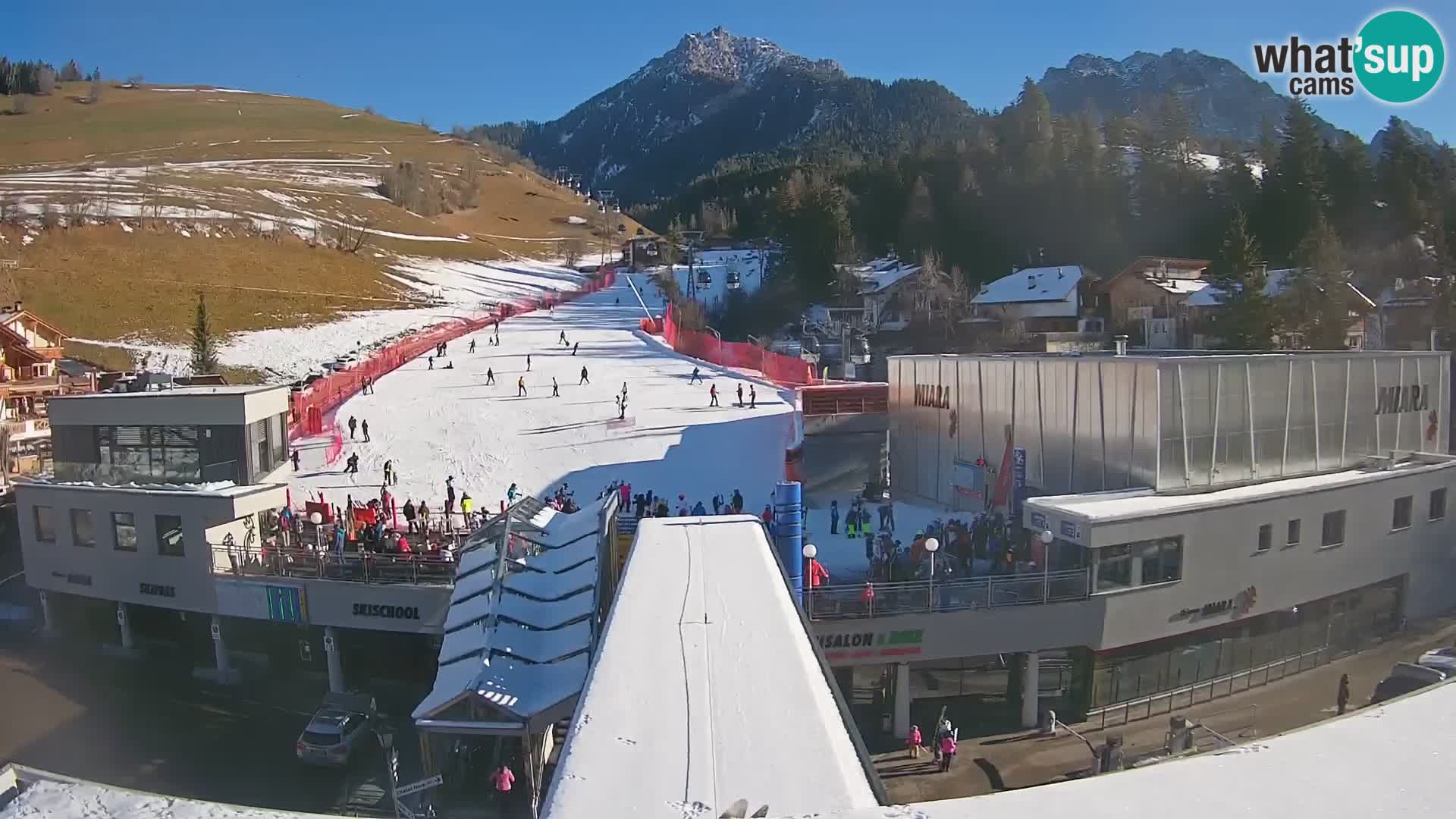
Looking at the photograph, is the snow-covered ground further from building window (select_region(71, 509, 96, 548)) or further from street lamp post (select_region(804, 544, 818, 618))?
street lamp post (select_region(804, 544, 818, 618))

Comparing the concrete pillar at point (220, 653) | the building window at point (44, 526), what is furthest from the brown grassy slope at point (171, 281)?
the concrete pillar at point (220, 653)

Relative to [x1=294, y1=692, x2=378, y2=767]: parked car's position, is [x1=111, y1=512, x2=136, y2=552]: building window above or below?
above

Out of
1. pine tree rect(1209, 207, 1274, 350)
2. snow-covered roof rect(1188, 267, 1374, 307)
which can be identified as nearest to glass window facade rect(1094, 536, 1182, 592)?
pine tree rect(1209, 207, 1274, 350)

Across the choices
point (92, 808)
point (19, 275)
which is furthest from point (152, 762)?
point (19, 275)

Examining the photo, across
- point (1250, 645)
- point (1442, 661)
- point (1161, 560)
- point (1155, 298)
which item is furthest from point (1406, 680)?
point (1155, 298)

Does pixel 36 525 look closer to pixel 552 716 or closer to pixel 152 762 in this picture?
pixel 152 762

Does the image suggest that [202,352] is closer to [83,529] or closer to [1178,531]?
[83,529]
